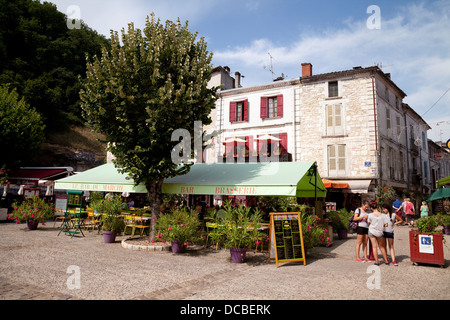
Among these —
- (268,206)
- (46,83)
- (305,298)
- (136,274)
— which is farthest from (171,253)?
(46,83)

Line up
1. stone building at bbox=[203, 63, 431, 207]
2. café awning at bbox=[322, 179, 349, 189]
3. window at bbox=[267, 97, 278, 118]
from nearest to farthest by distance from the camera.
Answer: café awning at bbox=[322, 179, 349, 189] < stone building at bbox=[203, 63, 431, 207] < window at bbox=[267, 97, 278, 118]

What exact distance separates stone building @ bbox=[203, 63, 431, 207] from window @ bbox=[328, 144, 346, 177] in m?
0.06

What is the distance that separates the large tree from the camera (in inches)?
345

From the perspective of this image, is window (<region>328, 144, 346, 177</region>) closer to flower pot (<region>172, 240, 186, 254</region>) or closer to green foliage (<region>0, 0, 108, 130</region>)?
flower pot (<region>172, 240, 186, 254</region>)

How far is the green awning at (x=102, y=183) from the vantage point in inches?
426

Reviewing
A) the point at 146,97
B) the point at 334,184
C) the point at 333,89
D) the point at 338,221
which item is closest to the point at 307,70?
the point at 333,89

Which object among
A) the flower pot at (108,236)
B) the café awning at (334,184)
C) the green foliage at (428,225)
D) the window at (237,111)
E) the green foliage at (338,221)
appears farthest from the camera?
the window at (237,111)

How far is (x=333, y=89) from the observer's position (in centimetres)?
2092

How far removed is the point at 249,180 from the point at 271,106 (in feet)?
48.0

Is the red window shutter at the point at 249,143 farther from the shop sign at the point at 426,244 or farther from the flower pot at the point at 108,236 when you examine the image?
the shop sign at the point at 426,244

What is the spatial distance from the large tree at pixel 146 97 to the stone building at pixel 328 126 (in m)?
11.6

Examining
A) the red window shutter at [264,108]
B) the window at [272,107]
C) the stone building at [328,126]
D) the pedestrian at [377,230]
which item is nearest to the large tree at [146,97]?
the pedestrian at [377,230]

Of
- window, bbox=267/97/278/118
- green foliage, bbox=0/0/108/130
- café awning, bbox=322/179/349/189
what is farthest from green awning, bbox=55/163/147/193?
green foliage, bbox=0/0/108/130

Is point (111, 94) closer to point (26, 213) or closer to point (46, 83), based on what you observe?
point (26, 213)
